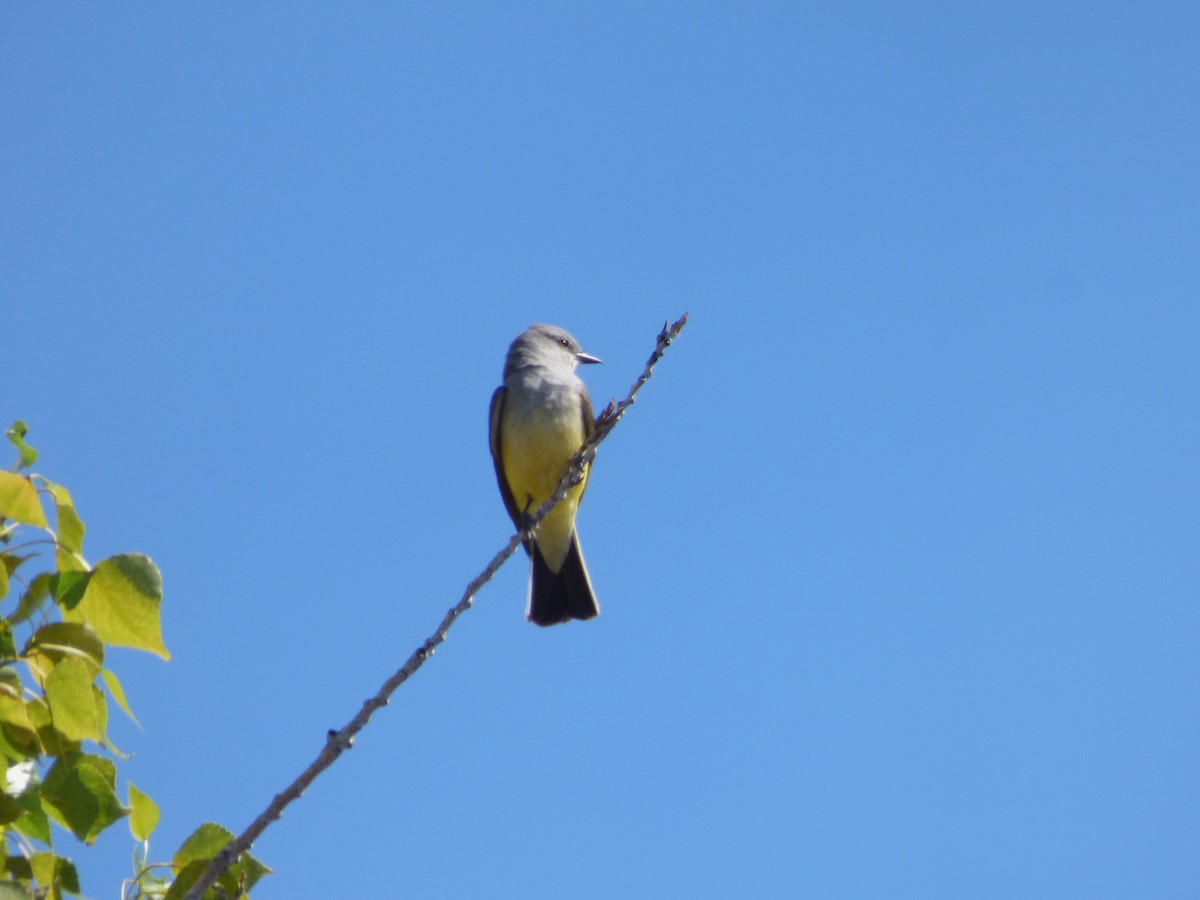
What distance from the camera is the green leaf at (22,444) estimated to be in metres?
2.38

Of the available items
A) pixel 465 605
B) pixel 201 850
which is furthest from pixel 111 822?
pixel 465 605

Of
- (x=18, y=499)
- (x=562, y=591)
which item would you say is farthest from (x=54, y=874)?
(x=562, y=591)

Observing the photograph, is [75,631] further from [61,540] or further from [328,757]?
[328,757]

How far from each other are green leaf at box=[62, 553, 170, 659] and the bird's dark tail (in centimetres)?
626

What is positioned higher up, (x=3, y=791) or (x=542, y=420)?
(x=542, y=420)

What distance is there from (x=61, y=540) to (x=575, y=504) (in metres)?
6.06

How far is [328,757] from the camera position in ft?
8.18

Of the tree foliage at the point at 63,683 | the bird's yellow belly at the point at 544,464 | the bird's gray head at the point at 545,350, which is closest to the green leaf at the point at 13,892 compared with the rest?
the tree foliage at the point at 63,683

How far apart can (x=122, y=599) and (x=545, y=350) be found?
7180mm

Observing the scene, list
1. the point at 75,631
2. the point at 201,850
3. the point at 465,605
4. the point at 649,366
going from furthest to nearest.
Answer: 1. the point at 649,366
2. the point at 465,605
3. the point at 201,850
4. the point at 75,631

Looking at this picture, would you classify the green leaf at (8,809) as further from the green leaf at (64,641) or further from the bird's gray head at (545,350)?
the bird's gray head at (545,350)

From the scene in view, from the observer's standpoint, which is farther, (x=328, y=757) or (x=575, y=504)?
(x=575, y=504)

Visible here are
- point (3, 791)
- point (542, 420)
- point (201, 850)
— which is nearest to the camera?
point (3, 791)

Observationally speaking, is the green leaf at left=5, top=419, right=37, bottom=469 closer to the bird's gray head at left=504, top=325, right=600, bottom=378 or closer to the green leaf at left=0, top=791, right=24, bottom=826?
the green leaf at left=0, top=791, right=24, bottom=826
